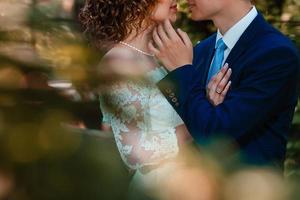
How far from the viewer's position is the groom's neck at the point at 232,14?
3.12 meters

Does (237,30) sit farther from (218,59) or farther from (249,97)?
(249,97)

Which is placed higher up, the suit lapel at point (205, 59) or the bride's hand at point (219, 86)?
the bride's hand at point (219, 86)

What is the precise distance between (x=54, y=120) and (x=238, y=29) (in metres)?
2.42

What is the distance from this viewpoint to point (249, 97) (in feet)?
9.25

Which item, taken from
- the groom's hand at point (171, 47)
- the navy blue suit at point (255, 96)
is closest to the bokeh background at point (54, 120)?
the navy blue suit at point (255, 96)

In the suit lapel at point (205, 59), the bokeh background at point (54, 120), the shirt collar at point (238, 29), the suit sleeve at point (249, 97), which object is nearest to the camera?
the bokeh background at point (54, 120)

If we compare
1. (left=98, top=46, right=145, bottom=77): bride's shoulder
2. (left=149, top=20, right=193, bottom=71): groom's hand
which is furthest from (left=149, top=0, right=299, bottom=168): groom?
(left=98, top=46, right=145, bottom=77): bride's shoulder

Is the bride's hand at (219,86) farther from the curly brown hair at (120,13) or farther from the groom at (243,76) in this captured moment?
the curly brown hair at (120,13)

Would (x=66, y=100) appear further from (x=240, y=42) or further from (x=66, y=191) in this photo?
(x=240, y=42)

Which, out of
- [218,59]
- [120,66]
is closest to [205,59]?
[218,59]

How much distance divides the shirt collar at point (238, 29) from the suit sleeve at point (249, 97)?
0.71 ft

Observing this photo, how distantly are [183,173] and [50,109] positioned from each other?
0.15m

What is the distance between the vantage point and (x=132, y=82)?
0.75 meters

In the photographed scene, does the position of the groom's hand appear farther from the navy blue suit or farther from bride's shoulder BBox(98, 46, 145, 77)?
bride's shoulder BBox(98, 46, 145, 77)
